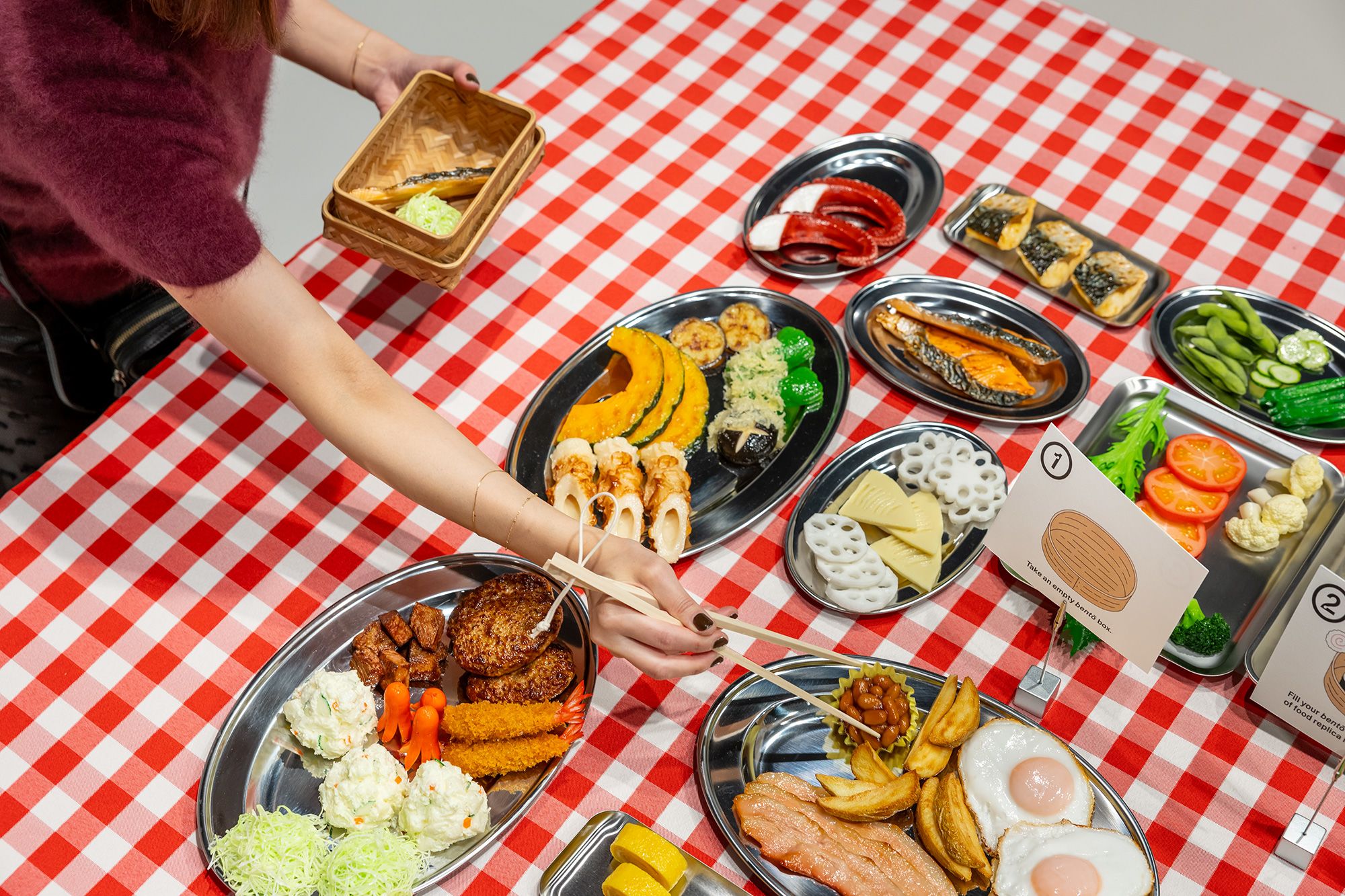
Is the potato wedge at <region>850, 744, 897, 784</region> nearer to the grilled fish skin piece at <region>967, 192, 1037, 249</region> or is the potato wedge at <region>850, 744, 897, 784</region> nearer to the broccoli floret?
the broccoli floret

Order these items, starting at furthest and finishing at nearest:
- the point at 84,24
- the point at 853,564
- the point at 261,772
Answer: the point at 853,564 < the point at 261,772 < the point at 84,24

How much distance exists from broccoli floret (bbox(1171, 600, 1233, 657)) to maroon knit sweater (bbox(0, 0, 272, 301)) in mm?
2160

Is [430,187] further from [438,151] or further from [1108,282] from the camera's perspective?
[1108,282]

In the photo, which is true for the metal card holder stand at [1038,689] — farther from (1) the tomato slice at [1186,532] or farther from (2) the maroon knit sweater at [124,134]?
(2) the maroon knit sweater at [124,134]

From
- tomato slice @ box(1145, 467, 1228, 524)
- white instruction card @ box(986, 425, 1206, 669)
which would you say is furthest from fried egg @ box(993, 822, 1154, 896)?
tomato slice @ box(1145, 467, 1228, 524)

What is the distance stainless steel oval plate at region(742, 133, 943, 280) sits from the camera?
3344 millimetres

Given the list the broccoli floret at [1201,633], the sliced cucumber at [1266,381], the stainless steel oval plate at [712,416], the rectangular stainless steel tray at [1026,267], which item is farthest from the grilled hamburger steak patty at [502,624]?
the sliced cucumber at [1266,381]

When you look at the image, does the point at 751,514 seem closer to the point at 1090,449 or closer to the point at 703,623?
the point at 703,623

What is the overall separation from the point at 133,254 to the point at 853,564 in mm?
1665

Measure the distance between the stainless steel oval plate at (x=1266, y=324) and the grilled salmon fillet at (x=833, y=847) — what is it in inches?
60.4

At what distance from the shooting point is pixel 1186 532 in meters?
2.66

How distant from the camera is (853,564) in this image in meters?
2.60

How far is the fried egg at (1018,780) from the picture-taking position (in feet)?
7.25

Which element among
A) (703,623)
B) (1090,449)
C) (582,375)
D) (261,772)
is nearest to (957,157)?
(1090,449)
